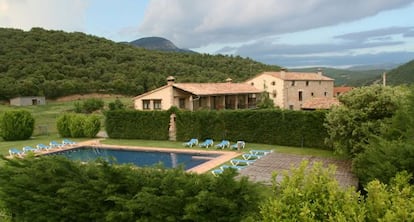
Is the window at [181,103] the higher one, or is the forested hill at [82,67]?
the forested hill at [82,67]

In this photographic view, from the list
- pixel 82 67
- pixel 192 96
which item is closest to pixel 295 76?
pixel 192 96

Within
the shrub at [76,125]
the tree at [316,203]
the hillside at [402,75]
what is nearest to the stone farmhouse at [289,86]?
the hillside at [402,75]

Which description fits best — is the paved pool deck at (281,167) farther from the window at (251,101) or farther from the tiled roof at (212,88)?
the window at (251,101)

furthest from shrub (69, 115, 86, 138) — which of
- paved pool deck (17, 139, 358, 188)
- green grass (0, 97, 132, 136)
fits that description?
paved pool deck (17, 139, 358, 188)

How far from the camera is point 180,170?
22.2ft

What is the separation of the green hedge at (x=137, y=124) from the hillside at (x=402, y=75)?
3530cm

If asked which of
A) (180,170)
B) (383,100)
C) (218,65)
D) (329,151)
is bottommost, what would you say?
(329,151)

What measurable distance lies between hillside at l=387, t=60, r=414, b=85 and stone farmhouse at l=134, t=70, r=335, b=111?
8.70 m

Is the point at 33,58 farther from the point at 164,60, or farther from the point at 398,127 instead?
the point at 398,127

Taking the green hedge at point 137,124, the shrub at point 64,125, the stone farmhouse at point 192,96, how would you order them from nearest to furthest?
the green hedge at point 137,124, the shrub at point 64,125, the stone farmhouse at point 192,96

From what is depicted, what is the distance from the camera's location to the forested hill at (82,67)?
50.0 metres

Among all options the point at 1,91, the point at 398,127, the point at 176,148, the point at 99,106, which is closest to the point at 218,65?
the point at 99,106

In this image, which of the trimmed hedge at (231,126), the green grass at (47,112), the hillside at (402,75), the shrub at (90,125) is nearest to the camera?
the trimmed hedge at (231,126)

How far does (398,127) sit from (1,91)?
50.1m
